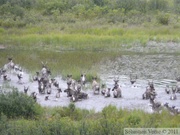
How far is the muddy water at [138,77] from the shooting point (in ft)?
75.7

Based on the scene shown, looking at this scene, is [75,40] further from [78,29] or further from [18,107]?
[18,107]

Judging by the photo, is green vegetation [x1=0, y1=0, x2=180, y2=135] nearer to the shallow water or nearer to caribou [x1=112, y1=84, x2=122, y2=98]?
the shallow water

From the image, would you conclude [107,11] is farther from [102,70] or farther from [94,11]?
[102,70]

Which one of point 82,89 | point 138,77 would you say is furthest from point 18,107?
point 138,77

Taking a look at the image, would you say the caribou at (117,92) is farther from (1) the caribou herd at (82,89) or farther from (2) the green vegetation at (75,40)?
(2) the green vegetation at (75,40)

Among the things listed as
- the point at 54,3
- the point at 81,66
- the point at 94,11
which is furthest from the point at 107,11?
the point at 81,66

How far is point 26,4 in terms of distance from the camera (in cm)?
6191

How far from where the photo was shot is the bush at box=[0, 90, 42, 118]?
18.5 m

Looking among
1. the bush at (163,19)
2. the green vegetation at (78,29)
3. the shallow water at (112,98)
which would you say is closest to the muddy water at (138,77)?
the shallow water at (112,98)

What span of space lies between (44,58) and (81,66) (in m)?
5.62

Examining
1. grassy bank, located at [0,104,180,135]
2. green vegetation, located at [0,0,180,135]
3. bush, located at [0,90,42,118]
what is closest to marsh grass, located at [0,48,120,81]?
green vegetation, located at [0,0,180,135]

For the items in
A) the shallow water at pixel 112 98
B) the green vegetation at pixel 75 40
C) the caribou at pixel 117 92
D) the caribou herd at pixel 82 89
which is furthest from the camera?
the caribou at pixel 117 92

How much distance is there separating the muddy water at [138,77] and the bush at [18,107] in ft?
11.2

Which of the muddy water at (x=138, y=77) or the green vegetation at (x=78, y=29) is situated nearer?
the muddy water at (x=138, y=77)
